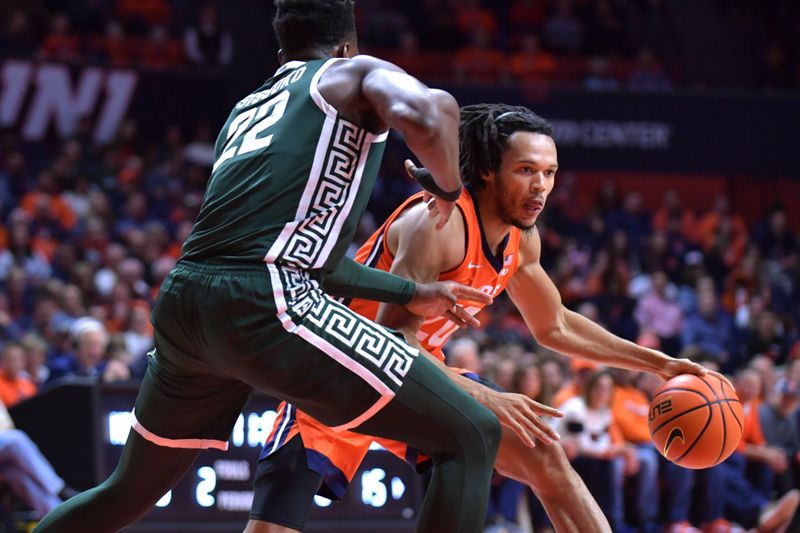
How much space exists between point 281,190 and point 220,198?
204 mm

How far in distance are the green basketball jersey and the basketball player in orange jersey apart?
0.52m

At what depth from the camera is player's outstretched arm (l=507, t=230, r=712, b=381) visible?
4.80 metres

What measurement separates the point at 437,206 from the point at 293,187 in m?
0.48

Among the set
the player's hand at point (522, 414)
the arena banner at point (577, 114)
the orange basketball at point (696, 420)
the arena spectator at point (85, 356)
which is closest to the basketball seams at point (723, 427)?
the orange basketball at point (696, 420)

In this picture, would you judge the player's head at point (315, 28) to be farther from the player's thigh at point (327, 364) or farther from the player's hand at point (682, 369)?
the player's hand at point (682, 369)

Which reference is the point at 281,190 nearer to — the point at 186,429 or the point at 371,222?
the point at 186,429

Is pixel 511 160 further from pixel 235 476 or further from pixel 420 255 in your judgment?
pixel 235 476

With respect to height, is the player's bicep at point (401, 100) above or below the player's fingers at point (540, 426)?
above

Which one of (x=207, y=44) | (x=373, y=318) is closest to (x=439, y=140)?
(x=373, y=318)

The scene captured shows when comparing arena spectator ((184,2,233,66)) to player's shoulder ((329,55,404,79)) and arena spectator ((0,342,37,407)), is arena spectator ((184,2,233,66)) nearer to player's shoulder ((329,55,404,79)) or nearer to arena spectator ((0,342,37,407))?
arena spectator ((0,342,37,407))

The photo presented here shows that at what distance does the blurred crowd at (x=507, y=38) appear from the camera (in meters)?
15.4

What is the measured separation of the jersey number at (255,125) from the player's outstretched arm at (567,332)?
1.44 meters

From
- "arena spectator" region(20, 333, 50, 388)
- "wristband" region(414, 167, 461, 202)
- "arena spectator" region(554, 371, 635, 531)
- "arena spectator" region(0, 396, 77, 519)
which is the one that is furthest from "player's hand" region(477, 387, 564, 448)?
"arena spectator" region(20, 333, 50, 388)

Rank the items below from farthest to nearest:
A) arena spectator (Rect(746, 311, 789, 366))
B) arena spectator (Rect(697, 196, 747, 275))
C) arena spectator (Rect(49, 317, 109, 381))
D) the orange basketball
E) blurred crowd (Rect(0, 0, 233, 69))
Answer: arena spectator (Rect(697, 196, 747, 275))
blurred crowd (Rect(0, 0, 233, 69))
arena spectator (Rect(746, 311, 789, 366))
arena spectator (Rect(49, 317, 109, 381))
the orange basketball
